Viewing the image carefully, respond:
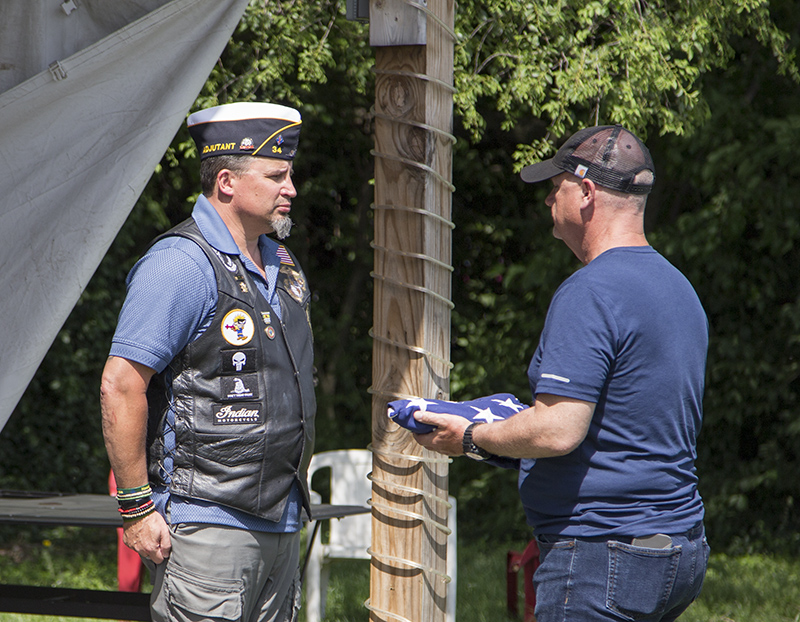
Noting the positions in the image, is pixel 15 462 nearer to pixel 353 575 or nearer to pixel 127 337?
pixel 353 575

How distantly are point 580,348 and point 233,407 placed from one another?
89 cm

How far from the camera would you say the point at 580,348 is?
6.13ft

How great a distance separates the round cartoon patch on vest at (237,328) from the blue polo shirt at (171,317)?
0.04m

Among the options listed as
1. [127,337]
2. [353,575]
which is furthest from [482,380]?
[127,337]

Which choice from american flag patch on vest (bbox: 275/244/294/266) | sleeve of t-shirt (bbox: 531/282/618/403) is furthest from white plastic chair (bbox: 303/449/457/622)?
sleeve of t-shirt (bbox: 531/282/618/403)

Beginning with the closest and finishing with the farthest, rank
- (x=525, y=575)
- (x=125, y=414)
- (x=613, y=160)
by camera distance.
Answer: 1. (x=613, y=160)
2. (x=125, y=414)
3. (x=525, y=575)

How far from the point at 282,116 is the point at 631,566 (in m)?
1.49

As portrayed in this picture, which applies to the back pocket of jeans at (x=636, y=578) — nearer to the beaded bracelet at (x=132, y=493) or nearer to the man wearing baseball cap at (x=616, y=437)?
the man wearing baseball cap at (x=616, y=437)

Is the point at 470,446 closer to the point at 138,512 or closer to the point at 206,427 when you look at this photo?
the point at 206,427

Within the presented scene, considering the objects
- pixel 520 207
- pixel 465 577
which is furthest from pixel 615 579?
pixel 520 207

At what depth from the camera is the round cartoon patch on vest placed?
2.26 metres

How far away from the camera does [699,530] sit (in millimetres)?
2035

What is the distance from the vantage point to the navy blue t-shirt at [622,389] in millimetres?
1881

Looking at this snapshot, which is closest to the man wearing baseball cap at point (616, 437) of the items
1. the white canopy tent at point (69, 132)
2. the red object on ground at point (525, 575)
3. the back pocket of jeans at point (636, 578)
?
the back pocket of jeans at point (636, 578)
